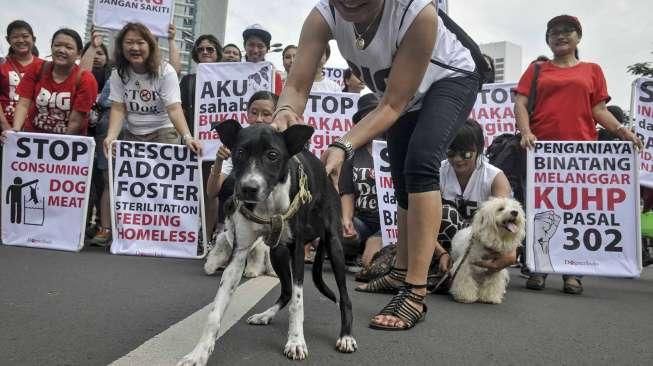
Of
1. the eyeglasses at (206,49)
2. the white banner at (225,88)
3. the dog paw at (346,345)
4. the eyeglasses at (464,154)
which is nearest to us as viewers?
the dog paw at (346,345)

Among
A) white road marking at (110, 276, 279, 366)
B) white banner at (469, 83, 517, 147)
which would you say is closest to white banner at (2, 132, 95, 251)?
white road marking at (110, 276, 279, 366)

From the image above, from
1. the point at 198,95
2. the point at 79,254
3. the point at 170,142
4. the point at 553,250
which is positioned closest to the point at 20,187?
the point at 79,254

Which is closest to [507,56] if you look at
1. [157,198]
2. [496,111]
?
[496,111]

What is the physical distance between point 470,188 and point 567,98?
4.64 ft

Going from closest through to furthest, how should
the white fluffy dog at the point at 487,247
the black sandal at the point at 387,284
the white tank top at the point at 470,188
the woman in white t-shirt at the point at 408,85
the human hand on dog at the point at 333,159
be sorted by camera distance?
the human hand on dog at the point at 333,159
the woman in white t-shirt at the point at 408,85
the black sandal at the point at 387,284
the white fluffy dog at the point at 487,247
the white tank top at the point at 470,188

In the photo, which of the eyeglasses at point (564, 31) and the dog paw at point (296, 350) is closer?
the dog paw at point (296, 350)

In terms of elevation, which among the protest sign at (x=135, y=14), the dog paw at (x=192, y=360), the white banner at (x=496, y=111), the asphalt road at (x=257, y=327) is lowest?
the asphalt road at (x=257, y=327)

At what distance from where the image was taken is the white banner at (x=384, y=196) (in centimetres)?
572

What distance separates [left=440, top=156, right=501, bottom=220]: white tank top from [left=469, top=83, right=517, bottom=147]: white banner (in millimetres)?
3136

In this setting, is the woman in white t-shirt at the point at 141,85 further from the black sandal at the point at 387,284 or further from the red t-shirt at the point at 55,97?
the black sandal at the point at 387,284

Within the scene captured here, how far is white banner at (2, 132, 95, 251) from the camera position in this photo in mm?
5828

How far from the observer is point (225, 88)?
6824 mm

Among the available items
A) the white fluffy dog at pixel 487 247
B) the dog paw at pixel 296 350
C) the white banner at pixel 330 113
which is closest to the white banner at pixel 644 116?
the white fluffy dog at pixel 487 247

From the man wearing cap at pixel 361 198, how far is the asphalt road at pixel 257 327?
5.00ft
